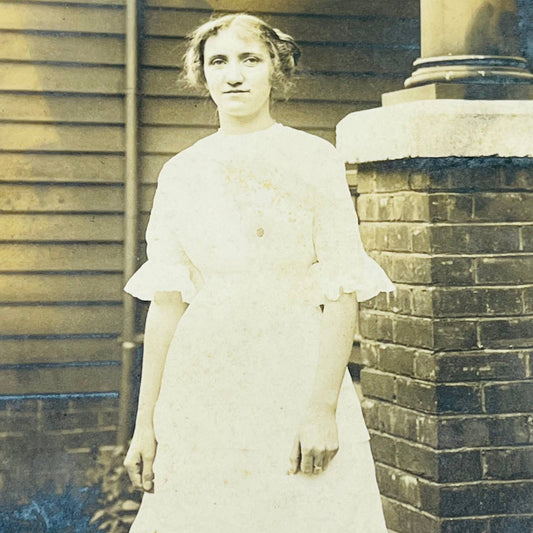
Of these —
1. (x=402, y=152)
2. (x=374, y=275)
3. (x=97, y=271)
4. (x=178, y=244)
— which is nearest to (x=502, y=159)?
(x=402, y=152)

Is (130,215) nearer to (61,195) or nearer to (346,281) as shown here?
(61,195)

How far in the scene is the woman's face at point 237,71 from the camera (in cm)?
229

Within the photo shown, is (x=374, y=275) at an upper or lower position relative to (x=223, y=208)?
lower

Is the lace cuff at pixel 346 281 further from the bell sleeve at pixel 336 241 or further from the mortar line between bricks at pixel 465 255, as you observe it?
the mortar line between bricks at pixel 465 255

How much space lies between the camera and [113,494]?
385 centimetres

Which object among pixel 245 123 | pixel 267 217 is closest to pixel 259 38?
pixel 245 123

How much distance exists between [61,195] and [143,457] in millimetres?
1991

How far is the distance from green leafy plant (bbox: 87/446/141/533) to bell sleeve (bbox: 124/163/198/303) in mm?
1733

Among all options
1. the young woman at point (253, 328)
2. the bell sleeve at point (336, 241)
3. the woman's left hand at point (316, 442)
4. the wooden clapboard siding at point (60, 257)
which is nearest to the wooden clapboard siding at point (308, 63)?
the wooden clapboard siding at point (60, 257)

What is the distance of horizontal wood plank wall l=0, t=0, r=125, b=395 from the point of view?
401 centimetres

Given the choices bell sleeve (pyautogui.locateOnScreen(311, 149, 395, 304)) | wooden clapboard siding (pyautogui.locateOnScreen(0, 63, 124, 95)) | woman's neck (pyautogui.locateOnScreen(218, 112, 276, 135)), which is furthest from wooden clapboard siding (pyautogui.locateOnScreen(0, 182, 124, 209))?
bell sleeve (pyautogui.locateOnScreen(311, 149, 395, 304))

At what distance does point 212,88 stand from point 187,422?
83 cm

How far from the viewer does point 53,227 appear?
4059 millimetres

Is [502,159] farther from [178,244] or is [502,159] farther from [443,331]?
[178,244]
